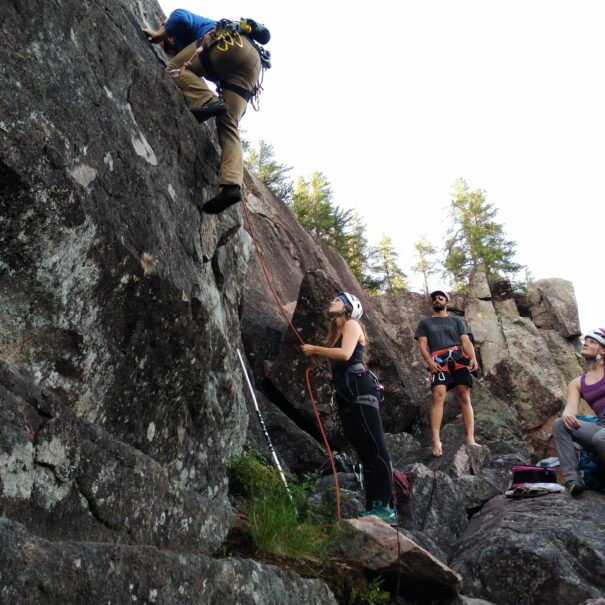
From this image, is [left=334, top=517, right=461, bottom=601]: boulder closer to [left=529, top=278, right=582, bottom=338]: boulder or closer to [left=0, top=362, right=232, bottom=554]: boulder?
[left=0, top=362, right=232, bottom=554]: boulder

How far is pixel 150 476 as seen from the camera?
A: 371 centimetres

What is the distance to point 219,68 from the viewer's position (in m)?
6.79

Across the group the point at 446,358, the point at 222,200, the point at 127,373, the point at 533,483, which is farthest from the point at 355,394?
the point at 446,358

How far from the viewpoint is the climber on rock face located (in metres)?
6.45

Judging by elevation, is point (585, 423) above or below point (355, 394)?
below

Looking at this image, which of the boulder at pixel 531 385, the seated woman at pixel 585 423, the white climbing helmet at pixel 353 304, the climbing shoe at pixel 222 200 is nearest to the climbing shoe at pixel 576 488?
the seated woman at pixel 585 423

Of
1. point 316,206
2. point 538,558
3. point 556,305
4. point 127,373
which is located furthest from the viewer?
point 316,206

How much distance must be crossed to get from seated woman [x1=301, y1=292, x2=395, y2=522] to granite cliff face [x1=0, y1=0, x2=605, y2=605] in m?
0.33

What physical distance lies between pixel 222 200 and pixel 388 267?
37.0 metres

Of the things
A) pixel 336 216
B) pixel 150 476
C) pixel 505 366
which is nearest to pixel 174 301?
pixel 150 476

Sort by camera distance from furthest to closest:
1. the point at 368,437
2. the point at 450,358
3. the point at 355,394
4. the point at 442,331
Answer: the point at 442,331
the point at 450,358
the point at 355,394
the point at 368,437

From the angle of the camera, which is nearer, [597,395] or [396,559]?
[396,559]

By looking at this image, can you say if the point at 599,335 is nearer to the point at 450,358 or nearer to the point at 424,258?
the point at 450,358

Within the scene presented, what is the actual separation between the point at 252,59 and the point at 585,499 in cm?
589
